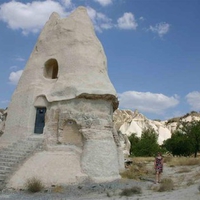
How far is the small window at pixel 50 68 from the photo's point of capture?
49.4ft

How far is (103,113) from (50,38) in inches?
201

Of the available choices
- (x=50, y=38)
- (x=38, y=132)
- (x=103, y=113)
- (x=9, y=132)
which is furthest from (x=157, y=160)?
(x=50, y=38)

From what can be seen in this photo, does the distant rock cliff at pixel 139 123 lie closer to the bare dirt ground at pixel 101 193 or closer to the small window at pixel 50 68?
the small window at pixel 50 68

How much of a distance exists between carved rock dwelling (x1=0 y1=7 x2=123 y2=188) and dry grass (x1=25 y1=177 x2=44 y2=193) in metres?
0.41

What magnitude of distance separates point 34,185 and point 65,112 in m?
3.57

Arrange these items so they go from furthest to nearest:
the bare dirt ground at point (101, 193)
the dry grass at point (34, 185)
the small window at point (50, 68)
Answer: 1. the small window at point (50, 68)
2. the dry grass at point (34, 185)
3. the bare dirt ground at point (101, 193)

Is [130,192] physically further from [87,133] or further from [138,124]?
[138,124]

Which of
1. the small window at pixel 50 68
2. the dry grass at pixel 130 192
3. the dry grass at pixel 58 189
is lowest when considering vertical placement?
the dry grass at pixel 58 189

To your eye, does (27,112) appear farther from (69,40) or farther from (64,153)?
(69,40)

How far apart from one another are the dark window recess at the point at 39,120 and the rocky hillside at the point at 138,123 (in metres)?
48.4

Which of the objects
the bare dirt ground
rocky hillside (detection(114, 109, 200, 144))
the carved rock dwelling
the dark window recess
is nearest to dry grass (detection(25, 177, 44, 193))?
the bare dirt ground

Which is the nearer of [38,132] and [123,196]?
[123,196]

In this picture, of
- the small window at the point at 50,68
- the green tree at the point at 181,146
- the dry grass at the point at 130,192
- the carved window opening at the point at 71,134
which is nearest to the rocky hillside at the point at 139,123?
the green tree at the point at 181,146

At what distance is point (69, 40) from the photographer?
1471 cm
